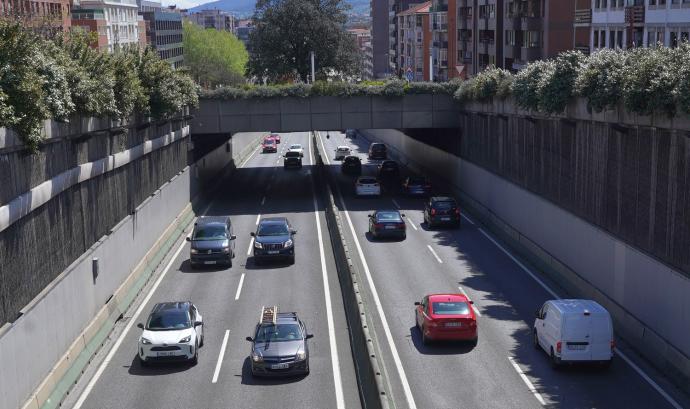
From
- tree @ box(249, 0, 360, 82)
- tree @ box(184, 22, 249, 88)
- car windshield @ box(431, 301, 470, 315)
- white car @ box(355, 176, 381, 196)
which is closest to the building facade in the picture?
tree @ box(184, 22, 249, 88)

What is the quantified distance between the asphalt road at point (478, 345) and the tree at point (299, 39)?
206ft

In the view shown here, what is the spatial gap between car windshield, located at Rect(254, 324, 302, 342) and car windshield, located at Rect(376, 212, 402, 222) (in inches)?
813

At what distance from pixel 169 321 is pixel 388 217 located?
68.6 ft

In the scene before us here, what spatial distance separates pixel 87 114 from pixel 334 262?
15080 millimetres

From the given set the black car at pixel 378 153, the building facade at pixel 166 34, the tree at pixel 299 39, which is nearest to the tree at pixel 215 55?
the building facade at pixel 166 34

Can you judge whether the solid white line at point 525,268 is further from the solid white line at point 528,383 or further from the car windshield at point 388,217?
the solid white line at point 528,383

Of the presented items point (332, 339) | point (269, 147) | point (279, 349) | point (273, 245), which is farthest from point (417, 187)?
point (269, 147)

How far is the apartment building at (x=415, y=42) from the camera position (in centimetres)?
14888

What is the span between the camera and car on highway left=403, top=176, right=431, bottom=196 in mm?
62094

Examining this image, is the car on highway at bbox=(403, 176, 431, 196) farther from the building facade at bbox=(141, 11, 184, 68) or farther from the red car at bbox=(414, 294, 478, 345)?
the building facade at bbox=(141, 11, 184, 68)

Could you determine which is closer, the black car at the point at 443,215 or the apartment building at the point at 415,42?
the black car at the point at 443,215

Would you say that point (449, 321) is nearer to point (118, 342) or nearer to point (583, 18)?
point (118, 342)

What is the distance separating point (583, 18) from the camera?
218ft

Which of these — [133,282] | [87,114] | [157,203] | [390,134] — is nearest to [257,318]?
[133,282]
